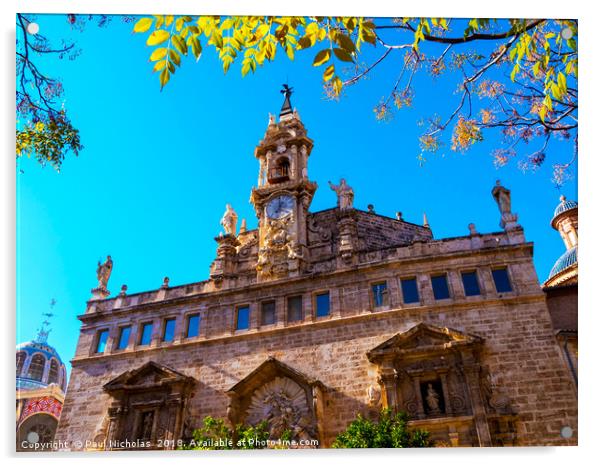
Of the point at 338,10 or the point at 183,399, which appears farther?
the point at 183,399

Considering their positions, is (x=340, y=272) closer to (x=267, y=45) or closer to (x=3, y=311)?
(x=3, y=311)

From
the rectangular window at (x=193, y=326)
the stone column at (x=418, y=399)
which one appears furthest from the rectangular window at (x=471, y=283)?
the rectangular window at (x=193, y=326)

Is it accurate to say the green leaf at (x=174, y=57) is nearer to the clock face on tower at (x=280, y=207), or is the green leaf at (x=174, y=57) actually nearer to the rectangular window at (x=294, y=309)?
the rectangular window at (x=294, y=309)

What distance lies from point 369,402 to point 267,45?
8913 millimetres

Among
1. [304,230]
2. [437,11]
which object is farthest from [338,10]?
[304,230]

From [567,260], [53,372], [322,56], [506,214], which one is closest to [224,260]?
[506,214]

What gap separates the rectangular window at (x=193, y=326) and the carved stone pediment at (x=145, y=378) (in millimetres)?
1151

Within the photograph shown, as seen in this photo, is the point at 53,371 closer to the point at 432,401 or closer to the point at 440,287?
the point at 440,287

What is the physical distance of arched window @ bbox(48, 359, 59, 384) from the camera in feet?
104

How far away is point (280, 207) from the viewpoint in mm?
16484

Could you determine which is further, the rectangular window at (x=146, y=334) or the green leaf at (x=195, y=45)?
the rectangular window at (x=146, y=334)

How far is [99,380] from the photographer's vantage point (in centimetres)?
1445

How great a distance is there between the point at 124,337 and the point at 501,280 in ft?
34.9

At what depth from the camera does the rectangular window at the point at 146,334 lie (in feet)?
49.1
